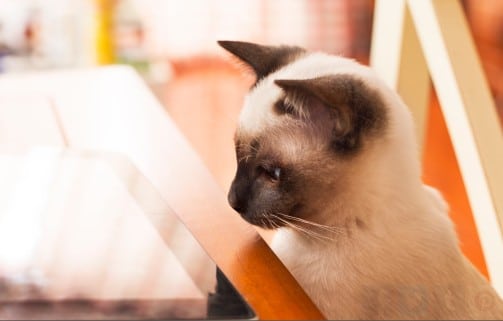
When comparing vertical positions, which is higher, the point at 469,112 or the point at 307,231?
the point at 469,112

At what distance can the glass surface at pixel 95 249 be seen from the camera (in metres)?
0.67

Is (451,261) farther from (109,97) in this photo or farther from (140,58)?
(140,58)

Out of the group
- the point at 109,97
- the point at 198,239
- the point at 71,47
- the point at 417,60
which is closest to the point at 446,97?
the point at 417,60

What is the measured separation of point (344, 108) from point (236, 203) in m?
0.19

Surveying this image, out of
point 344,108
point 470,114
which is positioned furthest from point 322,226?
point 470,114

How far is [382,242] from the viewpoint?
0.95m

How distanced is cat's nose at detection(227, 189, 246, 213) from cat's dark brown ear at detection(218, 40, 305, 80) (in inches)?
8.1

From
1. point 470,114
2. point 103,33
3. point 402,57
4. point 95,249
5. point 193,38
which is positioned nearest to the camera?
point 95,249

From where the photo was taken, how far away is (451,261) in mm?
967

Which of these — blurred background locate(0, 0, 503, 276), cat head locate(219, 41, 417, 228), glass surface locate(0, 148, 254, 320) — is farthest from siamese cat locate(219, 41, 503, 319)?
blurred background locate(0, 0, 503, 276)

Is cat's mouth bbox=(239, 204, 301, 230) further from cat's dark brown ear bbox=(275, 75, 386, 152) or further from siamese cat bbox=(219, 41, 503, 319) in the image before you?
cat's dark brown ear bbox=(275, 75, 386, 152)

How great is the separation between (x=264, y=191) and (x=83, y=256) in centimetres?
28

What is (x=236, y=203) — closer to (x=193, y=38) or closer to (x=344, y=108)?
(x=344, y=108)

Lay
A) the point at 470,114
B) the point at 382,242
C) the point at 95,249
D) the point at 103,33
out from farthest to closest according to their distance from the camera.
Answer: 1. the point at 103,33
2. the point at 470,114
3. the point at 382,242
4. the point at 95,249
